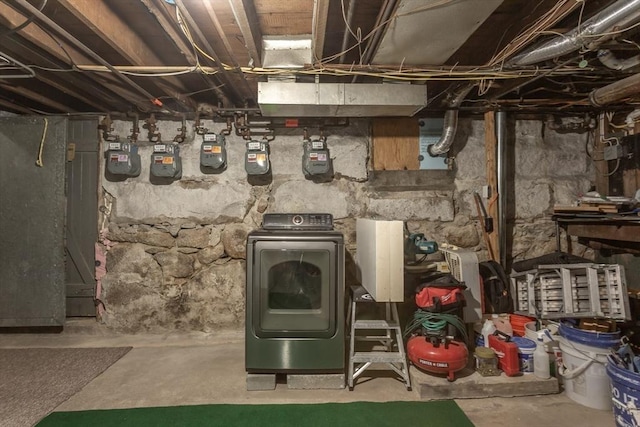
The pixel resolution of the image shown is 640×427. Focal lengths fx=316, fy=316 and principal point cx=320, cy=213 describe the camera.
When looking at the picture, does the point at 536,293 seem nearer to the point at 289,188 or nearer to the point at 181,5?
the point at 289,188

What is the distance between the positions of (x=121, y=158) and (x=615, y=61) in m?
3.60

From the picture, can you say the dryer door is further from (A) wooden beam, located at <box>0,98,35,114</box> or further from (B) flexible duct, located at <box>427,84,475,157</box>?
(A) wooden beam, located at <box>0,98,35,114</box>

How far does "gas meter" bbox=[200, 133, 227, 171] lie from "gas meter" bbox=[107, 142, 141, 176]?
601 millimetres

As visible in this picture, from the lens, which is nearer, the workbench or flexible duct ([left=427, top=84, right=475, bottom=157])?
the workbench

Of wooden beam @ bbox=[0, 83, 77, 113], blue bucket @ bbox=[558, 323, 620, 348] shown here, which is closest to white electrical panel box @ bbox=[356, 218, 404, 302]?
blue bucket @ bbox=[558, 323, 620, 348]

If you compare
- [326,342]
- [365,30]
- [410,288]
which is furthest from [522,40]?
[326,342]

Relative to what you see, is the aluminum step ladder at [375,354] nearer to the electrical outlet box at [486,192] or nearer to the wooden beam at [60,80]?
the electrical outlet box at [486,192]

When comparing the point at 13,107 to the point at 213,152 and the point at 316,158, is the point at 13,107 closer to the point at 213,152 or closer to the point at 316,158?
the point at 213,152

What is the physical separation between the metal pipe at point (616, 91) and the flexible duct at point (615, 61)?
9.9 inches

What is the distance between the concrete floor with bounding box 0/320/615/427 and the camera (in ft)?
5.88

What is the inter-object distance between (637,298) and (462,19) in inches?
90.2

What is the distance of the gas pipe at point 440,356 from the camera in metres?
1.91

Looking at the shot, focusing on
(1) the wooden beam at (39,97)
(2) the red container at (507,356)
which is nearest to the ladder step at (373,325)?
(2) the red container at (507,356)

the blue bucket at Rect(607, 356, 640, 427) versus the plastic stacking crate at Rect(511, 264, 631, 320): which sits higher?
the plastic stacking crate at Rect(511, 264, 631, 320)
